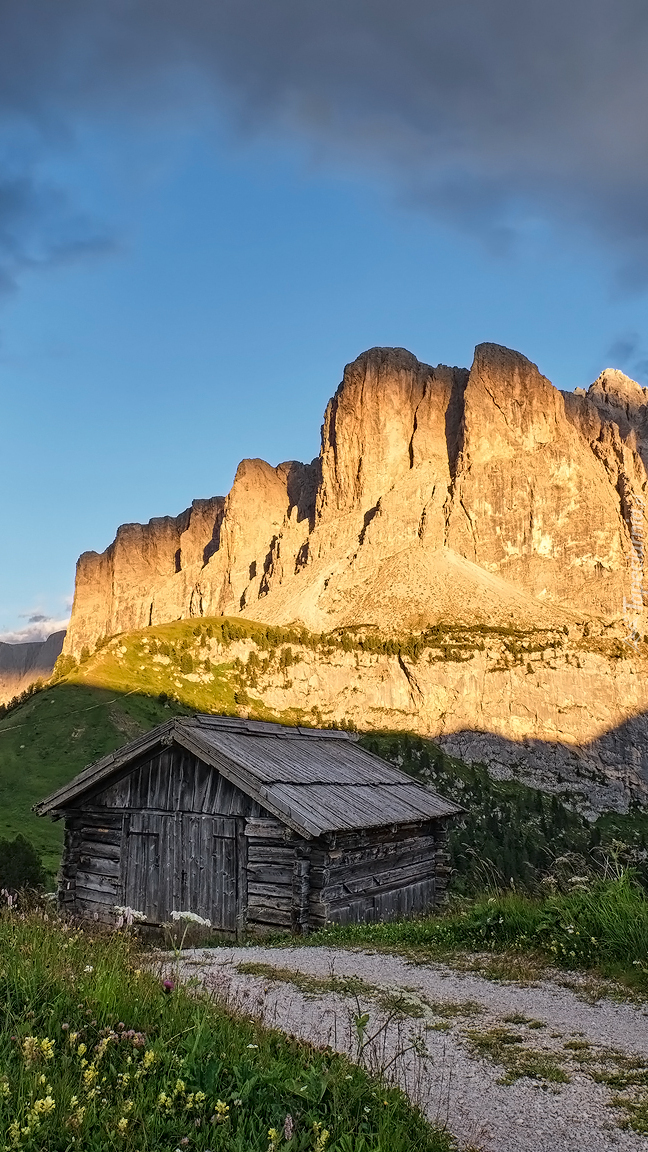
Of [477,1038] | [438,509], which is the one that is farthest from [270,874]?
[438,509]

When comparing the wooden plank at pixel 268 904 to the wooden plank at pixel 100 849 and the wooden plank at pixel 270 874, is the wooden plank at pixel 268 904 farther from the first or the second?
the wooden plank at pixel 100 849

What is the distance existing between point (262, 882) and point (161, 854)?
270 centimetres

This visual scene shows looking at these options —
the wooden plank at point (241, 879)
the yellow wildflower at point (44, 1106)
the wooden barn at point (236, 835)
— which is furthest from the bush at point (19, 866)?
the yellow wildflower at point (44, 1106)

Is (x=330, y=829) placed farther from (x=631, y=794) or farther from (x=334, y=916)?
(x=631, y=794)

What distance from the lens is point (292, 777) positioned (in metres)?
18.0

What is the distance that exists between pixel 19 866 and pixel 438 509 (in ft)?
369

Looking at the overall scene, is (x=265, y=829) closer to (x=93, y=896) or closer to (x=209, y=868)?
(x=209, y=868)

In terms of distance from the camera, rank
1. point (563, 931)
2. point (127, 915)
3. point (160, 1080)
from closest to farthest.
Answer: point (160, 1080) → point (127, 915) → point (563, 931)

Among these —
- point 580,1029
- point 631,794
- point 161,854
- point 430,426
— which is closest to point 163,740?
point 161,854

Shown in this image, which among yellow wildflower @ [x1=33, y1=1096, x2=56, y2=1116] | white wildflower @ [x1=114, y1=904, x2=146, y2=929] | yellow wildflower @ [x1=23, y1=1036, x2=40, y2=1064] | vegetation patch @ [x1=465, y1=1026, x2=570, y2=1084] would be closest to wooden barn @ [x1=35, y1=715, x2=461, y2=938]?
white wildflower @ [x1=114, y1=904, x2=146, y2=929]

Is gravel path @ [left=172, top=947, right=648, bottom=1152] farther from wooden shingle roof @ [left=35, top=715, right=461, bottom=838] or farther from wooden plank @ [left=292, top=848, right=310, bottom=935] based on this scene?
wooden shingle roof @ [left=35, top=715, right=461, bottom=838]

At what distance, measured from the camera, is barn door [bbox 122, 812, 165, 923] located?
17750 millimetres

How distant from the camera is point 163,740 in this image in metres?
17.9

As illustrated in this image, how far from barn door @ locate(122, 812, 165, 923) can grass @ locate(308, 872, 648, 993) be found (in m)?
7.01
